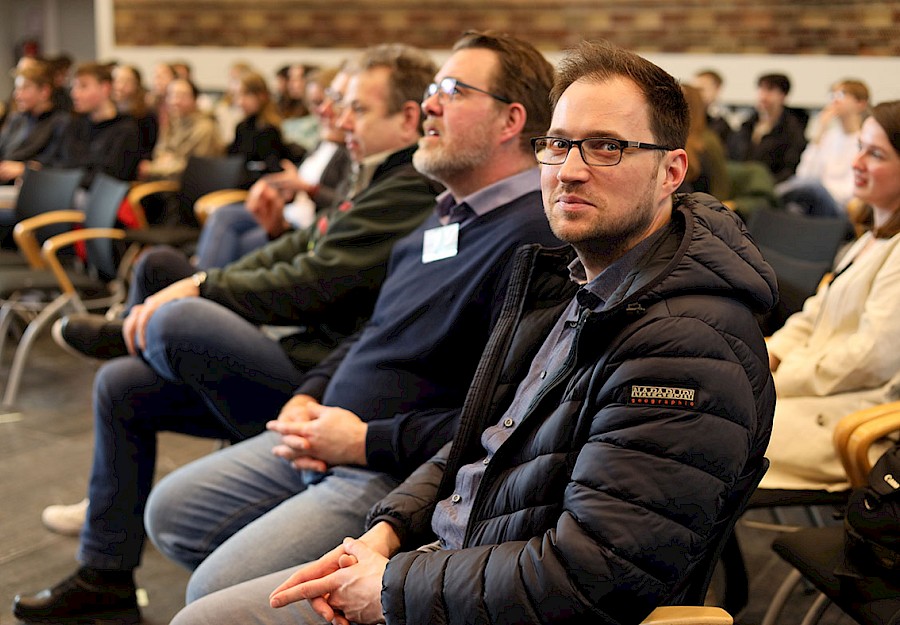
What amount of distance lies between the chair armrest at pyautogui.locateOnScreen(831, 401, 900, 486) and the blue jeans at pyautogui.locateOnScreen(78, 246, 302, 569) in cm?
123

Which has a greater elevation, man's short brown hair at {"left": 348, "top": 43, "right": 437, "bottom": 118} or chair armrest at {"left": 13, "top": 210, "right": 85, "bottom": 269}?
man's short brown hair at {"left": 348, "top": 43, "right": 437, "bottom": 118}

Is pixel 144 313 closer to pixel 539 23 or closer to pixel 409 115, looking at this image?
pixel 409 115

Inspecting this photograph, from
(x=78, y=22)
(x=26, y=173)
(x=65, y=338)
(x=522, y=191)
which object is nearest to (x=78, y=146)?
(x=26, y=173)

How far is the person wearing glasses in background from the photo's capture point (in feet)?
3.80

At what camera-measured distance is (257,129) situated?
7.25 metres

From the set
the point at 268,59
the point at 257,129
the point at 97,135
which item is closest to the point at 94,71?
the point at 97,135

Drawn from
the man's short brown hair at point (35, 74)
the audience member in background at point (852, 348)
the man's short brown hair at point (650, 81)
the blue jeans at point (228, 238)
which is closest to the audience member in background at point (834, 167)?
the blue jeans at point (228, 238)

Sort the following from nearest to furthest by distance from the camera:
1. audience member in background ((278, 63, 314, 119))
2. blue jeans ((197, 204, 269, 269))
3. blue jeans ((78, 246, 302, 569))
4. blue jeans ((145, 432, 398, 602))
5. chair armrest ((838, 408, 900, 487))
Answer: blue jeans ((145, 432, 398, 602))
chair armrest ((838, 408, 900, 487))
blue jeans ((78, 246, 302, 569))
blue jeans ((197, 204, 269, 269))
audience member in background ((278, 63, 314, 119))

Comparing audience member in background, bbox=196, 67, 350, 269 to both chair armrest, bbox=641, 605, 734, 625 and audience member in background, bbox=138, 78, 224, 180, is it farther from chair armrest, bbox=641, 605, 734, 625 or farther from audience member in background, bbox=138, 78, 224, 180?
audience member in background, bbox=138, 78, 224, 180

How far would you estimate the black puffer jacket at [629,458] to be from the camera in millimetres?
1151

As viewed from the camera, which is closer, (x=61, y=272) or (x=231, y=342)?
(x=231, y=342)

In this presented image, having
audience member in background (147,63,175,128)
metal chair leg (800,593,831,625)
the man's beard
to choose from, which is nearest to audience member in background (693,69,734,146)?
audience member in background (147,63,175,128)

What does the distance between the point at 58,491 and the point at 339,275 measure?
1551mm

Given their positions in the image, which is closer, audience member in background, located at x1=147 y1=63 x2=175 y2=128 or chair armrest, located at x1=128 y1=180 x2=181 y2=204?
chair armrest, located at x1=128 y1=180 x2=181 y2=204
